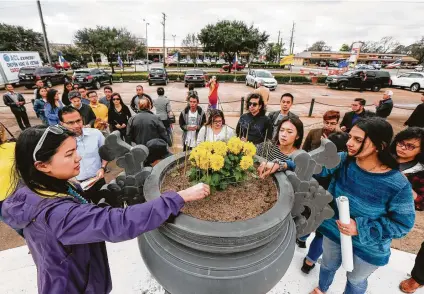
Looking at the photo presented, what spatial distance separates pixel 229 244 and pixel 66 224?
0.74 metres

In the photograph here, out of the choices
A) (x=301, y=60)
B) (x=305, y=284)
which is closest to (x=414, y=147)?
(x=305, y=284)

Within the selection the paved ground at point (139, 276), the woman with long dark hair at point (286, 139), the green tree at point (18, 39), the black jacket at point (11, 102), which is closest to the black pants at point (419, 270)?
the paved ground at point (139, 276)

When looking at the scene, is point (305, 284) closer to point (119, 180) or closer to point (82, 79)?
point (119, 180)

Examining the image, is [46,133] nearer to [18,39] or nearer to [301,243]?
[301,243]

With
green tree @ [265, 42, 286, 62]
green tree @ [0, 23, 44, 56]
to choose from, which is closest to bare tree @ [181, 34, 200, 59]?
green tree @ [265, 42, 286, 62]

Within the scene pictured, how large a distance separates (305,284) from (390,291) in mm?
747

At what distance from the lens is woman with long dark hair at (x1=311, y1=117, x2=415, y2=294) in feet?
4.59

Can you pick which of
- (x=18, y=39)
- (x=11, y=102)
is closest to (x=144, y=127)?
(x=11, y=102)

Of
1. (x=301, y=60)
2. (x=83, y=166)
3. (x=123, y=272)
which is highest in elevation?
(x=301, y=60)

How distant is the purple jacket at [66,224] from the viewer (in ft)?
3.24

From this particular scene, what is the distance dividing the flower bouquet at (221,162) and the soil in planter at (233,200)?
0.25ft

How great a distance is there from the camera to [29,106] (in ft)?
33.0

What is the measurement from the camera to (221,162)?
1.36 m

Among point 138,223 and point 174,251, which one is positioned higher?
point 138,223
